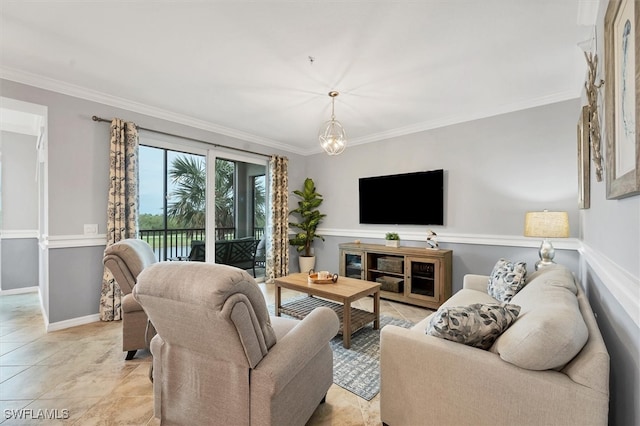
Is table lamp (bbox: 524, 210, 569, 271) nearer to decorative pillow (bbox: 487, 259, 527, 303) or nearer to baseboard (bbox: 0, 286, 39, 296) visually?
decorative pillow (bbox: 487, 259, 527, 303)

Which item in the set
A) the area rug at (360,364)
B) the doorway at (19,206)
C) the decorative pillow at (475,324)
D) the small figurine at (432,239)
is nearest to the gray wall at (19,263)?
the doorway at (19,206)

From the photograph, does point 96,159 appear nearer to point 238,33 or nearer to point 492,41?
point 238,33

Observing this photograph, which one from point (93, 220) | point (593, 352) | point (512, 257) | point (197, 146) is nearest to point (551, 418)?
point (593, 352)

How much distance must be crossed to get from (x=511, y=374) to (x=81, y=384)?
2.75 metres

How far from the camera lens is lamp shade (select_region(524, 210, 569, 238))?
2.60 meters

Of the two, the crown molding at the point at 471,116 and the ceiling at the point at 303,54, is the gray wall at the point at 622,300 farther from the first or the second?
the crown molding at the point at 471,116

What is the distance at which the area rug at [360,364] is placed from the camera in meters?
2.01

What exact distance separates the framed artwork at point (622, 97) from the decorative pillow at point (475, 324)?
0.71m

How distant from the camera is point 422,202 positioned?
13.7 feet

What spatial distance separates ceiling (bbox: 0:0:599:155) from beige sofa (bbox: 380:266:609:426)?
6.37 ft

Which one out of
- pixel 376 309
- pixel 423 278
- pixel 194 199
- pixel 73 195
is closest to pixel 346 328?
pixel 376 309

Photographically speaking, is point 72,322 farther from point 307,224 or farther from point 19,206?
point 307,224

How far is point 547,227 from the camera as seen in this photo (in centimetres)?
264

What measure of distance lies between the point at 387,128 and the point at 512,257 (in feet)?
8.19
